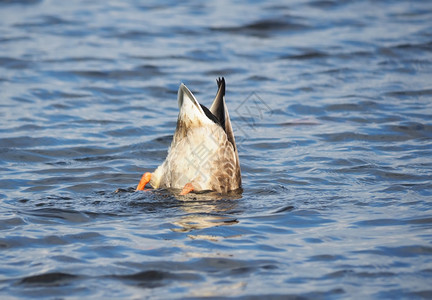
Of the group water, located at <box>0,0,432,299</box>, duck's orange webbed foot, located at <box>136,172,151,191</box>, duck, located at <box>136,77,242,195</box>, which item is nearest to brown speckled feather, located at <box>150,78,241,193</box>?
duck, located at <box>136,77,242,195</box>

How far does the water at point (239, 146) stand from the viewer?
16.5 ft

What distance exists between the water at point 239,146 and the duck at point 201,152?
0.25 metres

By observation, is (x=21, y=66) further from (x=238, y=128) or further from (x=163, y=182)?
(x=163, y=182)

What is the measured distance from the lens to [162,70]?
12430 millimetres

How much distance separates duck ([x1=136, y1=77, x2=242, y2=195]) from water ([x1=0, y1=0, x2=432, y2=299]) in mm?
254

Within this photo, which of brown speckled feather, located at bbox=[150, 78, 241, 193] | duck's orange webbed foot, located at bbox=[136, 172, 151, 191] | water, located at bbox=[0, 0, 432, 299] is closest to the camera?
water, located at bbox=[0, 0, 432, 299]

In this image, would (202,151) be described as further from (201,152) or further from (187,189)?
(187,189)

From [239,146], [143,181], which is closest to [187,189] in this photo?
[143,181]

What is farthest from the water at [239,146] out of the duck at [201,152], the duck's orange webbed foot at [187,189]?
the duck at [201,152]

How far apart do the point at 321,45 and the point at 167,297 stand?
395 inches

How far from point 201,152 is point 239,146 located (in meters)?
2.32

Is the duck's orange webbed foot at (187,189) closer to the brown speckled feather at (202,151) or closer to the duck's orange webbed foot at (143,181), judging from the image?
the brown speckled feather at (202,151)

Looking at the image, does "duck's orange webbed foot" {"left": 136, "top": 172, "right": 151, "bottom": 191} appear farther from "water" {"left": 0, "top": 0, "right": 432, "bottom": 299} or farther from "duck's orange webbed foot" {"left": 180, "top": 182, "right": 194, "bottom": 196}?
"duck's orange webbed foot" {"left": 180, "top": 182, "right": 194, "bottom": 196}

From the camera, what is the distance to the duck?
261 inches
